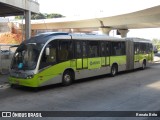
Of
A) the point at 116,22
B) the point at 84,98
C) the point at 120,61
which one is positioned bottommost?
the point at 84,98

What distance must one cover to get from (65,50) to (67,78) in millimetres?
1433

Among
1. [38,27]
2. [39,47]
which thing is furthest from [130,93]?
[38,27]

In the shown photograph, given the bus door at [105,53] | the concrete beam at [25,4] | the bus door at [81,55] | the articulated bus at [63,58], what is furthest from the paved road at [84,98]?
the concrete beam at [25,4]

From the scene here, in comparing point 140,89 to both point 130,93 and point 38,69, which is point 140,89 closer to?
point 130,93

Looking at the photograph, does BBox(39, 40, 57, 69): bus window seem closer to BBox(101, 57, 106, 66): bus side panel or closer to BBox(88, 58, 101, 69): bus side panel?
BBox(88, 58, 101, 69): bus side panel

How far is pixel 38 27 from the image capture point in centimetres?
6650

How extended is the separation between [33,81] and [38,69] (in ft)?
1.93

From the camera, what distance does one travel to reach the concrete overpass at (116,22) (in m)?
40.5

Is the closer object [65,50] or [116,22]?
[65,50]

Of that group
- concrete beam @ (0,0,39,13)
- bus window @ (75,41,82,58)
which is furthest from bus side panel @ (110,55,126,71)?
concrete beam @ (0,0,39,13)

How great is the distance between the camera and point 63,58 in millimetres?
15031

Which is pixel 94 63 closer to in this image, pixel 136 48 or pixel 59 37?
pixel 59 37

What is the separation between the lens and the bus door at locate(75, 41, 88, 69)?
16.2m

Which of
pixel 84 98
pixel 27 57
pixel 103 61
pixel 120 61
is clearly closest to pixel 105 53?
pixel 103 61
